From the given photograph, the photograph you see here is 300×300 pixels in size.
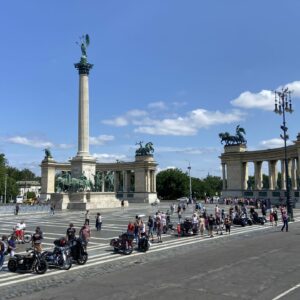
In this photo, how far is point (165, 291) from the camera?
13273 mm

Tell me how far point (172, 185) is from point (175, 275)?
A: 115564mm

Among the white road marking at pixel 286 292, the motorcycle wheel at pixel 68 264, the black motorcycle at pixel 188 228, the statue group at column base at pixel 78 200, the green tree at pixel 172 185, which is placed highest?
the green tree at pixel 172 185

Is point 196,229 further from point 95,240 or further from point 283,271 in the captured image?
point 283,271

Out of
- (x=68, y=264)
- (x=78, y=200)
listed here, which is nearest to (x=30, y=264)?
(x=68, y=264)

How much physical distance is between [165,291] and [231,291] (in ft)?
6.36

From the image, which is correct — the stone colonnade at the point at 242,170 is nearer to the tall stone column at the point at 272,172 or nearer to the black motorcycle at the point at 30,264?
the tall stone column at the point at 272,172

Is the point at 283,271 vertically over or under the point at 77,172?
under

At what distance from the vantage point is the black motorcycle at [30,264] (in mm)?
16625

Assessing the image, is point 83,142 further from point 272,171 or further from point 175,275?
point 175,275

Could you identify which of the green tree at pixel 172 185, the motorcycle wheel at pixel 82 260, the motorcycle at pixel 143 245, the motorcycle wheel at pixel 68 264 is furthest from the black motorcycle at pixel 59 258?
the green tree at pixel 172 185

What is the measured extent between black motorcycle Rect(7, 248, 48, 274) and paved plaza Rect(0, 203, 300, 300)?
0.35 m

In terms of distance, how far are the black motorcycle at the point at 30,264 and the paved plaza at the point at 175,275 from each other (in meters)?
0.35

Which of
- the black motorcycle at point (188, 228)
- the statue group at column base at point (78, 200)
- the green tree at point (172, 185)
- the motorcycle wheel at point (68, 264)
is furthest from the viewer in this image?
the green tree at point (172, 185)

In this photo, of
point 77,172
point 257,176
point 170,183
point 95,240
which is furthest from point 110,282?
point 170,183
